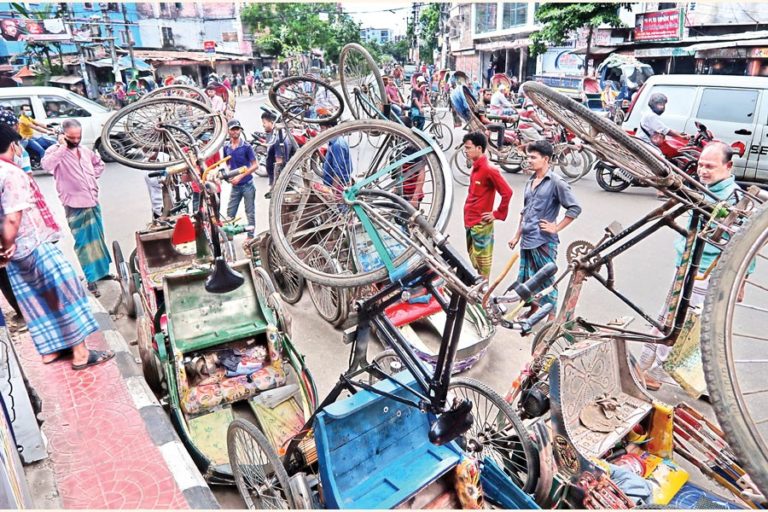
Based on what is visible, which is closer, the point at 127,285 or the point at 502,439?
the point at 502,439

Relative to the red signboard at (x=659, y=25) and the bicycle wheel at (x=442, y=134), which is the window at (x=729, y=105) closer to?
the bicycle wheel at (x=442, y=134)

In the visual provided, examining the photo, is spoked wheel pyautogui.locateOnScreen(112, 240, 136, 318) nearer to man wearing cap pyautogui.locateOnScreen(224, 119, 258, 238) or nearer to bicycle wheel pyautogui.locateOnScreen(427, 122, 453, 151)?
man wearing cap pyautogui.locateOnScreen(224, 119, 258, 238)

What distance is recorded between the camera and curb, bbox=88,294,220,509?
8.50 feet

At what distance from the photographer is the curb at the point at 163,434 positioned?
2590 millimetres

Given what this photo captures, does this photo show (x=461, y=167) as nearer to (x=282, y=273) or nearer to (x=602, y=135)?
(x=282, y=273)

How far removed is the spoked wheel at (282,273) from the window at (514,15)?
25823 millimetres

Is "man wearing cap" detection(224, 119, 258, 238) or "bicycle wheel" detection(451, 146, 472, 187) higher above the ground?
"man wearing cap" detection(224, 119, 258, 238)

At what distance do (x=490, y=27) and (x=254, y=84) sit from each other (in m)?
16.4

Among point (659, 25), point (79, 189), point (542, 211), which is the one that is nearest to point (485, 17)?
point (659, 25)

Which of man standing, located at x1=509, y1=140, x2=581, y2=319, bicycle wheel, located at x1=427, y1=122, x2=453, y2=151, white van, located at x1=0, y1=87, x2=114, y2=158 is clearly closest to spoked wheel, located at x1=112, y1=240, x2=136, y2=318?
man standing, located at x1=509, y1=140, x2=581, y2=319

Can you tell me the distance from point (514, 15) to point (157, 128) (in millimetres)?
28488

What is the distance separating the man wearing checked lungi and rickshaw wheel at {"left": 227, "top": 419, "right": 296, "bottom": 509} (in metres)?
1.54

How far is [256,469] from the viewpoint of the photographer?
8.91 feet

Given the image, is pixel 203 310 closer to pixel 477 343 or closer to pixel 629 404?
pixel 477 343
